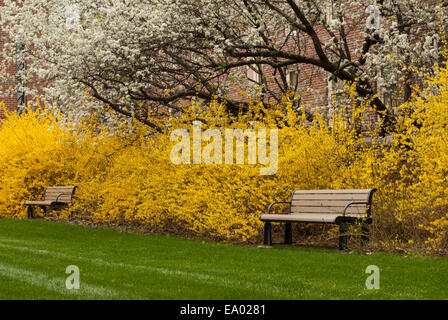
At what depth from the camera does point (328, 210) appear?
10.7 meters

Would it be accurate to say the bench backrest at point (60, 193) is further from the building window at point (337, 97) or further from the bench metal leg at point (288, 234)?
the bench metal leg at point (288, 234)

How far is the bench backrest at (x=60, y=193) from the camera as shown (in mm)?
16359

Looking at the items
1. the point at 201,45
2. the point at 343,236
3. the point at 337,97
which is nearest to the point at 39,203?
the point at 201,45

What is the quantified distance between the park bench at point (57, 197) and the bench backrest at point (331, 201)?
22.8ft

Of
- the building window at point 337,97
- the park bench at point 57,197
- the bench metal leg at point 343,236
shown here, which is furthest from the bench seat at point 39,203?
the bench metal leg at point 343,236

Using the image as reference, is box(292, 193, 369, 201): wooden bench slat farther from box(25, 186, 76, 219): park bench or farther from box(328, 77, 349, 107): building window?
box(25, 186, 76, 219): park bench

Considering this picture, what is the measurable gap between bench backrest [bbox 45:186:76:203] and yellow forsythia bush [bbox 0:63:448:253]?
251 mm

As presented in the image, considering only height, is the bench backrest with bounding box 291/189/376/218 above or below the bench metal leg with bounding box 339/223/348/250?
above

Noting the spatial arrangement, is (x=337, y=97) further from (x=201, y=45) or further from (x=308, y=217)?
(x=308, y=217)

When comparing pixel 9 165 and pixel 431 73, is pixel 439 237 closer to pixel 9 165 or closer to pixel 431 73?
pixel 431 73

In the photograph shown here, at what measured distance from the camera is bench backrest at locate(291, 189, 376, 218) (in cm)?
1005

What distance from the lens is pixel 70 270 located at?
760cm

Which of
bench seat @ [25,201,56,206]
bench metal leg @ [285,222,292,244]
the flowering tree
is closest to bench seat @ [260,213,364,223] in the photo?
bench metal leg @ [285,222,292,244]

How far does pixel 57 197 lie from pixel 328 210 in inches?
321
